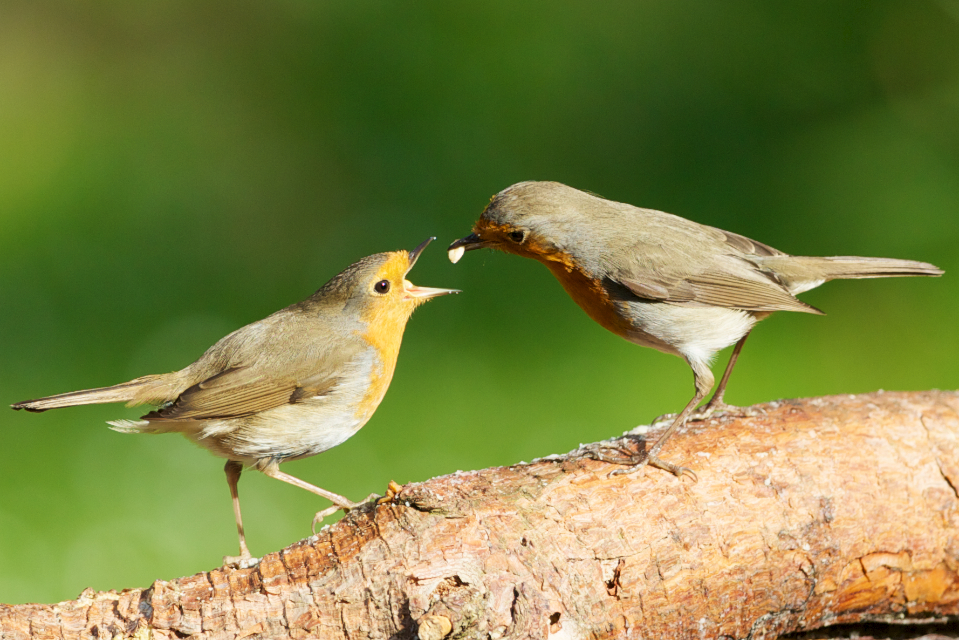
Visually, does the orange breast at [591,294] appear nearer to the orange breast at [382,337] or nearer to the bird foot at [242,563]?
the orange breast at [382,337]

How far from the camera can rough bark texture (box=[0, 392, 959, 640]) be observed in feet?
7.74

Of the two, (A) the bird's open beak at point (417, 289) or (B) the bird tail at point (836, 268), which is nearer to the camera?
(A) the bird's open beak at point (417, 289)

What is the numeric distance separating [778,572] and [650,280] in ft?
3.41

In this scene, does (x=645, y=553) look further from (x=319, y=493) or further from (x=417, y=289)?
(x=417, y=289)

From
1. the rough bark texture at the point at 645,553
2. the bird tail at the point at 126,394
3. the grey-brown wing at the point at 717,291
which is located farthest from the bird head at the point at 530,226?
the bird tail at the point at 126,394

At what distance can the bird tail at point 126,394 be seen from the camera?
2.63 meters

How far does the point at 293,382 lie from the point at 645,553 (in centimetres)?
127

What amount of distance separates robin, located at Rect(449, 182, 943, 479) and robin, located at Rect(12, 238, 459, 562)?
331mm

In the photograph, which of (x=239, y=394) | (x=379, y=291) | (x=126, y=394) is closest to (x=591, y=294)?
(x=379, y=291)

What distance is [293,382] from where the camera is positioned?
3000 millimetres

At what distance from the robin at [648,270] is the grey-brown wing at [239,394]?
660 mm

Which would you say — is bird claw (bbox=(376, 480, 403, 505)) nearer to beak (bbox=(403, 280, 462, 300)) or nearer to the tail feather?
beak (bbox=(403, 280, 462, 300))

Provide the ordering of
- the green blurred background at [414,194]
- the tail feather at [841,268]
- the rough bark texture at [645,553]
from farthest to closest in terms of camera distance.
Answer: the green blurred background at [414,194] → the tail feather at [841,268] → the rough bark texture at [645,553]

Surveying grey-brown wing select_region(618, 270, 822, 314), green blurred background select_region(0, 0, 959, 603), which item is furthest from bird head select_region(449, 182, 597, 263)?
green blurred background select_region(0, 0, 959, 603)
